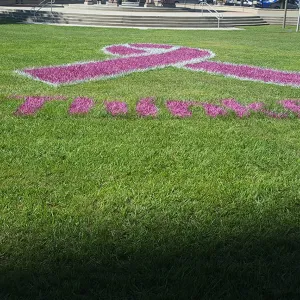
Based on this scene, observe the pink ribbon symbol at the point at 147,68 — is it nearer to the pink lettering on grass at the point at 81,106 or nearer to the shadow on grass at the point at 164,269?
the pink lettering on grass at the point at 81,106

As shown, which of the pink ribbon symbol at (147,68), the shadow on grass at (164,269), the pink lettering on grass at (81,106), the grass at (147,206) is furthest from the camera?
the pink ribbon symbol at (147,68)

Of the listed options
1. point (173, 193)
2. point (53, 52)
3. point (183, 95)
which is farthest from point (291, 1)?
point (173, 193)

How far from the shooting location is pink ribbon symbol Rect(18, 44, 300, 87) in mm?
10141

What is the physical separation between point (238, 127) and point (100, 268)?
4.12m

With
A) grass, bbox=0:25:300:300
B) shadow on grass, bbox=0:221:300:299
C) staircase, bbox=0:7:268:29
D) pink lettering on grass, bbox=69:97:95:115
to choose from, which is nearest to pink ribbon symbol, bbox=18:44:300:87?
pink lettering on grass, bbox=69:97:95:115

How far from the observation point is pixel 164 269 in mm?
3271

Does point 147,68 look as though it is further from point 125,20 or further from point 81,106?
point 125,20

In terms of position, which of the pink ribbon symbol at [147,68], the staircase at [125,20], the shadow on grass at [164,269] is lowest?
the staircase at [125,20]

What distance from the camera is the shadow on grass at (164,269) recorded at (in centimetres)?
302

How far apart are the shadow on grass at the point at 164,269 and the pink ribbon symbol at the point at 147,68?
6366mm

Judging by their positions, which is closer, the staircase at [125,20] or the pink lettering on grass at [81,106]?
the pink lettering on grass at [81,106]

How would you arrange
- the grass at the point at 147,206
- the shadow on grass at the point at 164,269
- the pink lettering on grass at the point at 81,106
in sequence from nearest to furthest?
the shadow on grass at the point at 164,269, the grass at the point at 147,206, the pink lettering on grass at the point at 81,106

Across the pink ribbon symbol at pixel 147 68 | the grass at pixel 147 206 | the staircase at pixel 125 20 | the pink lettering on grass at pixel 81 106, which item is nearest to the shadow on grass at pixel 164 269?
the grass at pixel 147 206

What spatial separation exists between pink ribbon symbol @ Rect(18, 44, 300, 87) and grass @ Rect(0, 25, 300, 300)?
99.8 inches
